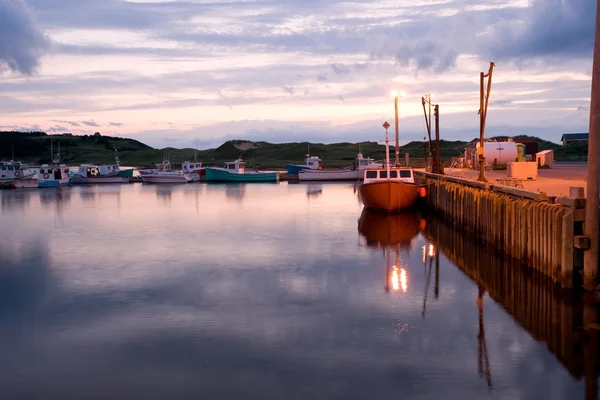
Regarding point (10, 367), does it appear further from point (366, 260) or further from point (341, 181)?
point (341, 181)

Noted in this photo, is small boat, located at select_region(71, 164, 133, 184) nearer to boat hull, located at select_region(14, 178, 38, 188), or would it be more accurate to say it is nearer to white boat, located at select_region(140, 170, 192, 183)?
white boat, located at select_region(140, 170, 192, 183)

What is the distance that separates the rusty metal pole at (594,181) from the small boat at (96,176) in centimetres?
7892

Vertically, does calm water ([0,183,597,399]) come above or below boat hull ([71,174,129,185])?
below

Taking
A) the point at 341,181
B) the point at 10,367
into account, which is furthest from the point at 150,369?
the point at 341,181

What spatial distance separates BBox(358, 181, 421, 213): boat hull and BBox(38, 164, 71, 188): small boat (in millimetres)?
52806

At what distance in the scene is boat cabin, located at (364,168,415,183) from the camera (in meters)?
42.7

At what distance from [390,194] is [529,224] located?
20.7m

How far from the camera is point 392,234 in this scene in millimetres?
34344

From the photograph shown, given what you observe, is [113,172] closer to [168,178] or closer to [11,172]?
[168,178]

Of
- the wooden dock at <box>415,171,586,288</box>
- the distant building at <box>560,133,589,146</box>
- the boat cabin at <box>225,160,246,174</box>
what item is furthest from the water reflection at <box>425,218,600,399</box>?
the distant building at <box>560,133,589,146</box>

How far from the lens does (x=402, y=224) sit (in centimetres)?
3850

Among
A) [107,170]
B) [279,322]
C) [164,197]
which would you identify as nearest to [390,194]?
[279,322]

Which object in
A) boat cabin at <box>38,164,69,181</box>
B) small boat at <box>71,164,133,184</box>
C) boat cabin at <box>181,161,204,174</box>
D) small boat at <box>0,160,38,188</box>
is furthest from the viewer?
boat cabin at <box>181,161,204,174</box>

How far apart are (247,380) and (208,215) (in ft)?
110
